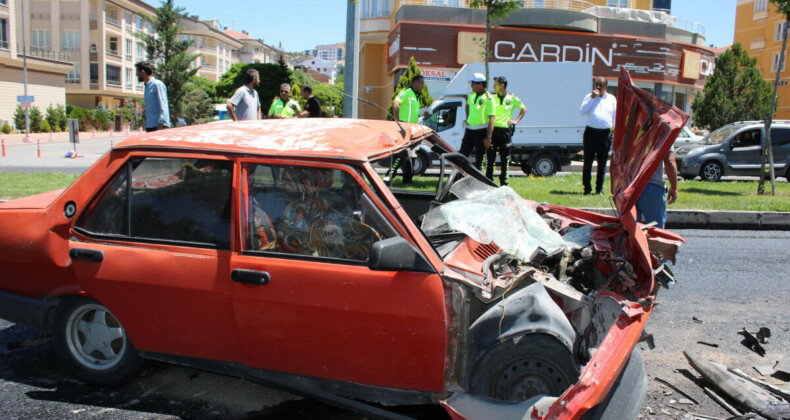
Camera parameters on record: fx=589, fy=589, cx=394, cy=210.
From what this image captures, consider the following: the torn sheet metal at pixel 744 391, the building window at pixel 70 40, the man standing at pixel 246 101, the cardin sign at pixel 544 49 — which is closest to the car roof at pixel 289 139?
the torn sheet metal at pixel 744 391

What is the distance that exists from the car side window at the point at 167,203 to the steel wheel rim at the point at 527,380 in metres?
1.61

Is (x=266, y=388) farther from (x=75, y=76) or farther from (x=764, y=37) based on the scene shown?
(x=75, y=76)

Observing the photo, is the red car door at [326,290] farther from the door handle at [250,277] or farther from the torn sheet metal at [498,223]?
the torn sheet metal at [498,223]

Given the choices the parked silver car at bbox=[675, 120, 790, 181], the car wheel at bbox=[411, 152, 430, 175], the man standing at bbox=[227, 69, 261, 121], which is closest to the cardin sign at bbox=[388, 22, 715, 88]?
the parked silver car at bbox=[675, 120, 790, 181]

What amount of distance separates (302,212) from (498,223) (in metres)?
1.16

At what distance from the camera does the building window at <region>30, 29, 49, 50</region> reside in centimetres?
6113

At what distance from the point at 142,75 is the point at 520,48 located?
24101 millimetres

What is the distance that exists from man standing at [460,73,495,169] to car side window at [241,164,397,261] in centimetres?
718

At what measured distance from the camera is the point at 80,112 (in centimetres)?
4819

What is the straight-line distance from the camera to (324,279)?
2973 mm

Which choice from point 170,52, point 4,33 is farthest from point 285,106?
point 4,33

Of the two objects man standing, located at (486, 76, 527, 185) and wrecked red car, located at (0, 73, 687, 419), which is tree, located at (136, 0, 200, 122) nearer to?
man standing, located at (486, 76, 527, 185)

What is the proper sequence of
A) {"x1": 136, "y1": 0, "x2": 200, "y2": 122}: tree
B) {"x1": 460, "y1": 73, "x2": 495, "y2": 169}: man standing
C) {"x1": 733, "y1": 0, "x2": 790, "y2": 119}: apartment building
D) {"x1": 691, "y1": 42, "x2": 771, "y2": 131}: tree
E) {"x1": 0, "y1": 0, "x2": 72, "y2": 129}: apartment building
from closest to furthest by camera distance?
Answer: {"x1": 460, "y1": 73, "x2": 495, "y2": 169}: man standing < {"x1": 691, "y1": 42, "x2": 771, "y2": 131}: tree < {"x1": 136, "y1": 0, "x2": 200, "y2": 122}: tree < {"x1": 0, "y1": 0, "x2": 72, "y2": 129}: apartment building < {"x1": 733, "y1": 0, "x2": 790, "y2": 119}: apartment building

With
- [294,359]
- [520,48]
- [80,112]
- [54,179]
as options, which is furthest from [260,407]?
[80,112]
